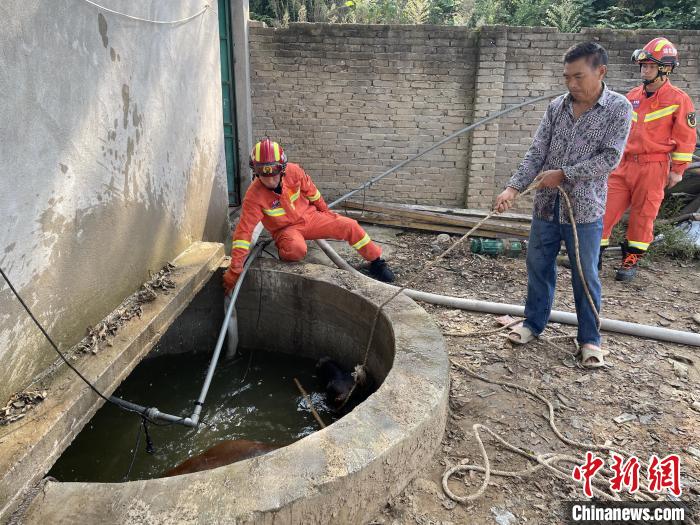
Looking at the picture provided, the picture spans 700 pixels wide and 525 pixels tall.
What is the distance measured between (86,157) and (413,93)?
16.7 feet

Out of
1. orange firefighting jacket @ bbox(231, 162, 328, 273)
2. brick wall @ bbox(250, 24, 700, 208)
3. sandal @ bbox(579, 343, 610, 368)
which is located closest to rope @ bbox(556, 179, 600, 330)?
sandal @ bbox(579, 343, 610, 368)

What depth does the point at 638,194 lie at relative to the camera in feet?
16.3

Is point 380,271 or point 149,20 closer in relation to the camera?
point 149,20

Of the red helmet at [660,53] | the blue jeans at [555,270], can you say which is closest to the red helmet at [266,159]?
the blue jeans at [555,270]

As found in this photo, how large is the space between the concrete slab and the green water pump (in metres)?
3.49

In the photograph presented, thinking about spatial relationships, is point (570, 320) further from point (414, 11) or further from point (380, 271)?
point (414, 11)

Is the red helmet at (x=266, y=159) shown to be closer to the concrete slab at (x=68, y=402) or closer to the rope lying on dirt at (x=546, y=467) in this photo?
the concrete slab at (x=68, y=402)

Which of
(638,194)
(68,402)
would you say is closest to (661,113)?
(638,194)

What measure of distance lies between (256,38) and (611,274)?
5.33m

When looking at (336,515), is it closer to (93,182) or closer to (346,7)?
(93,182)

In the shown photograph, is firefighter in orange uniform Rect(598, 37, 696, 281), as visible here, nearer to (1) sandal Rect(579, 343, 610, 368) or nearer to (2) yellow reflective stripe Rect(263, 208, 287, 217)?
(1) sandal Rect(579, 343, 610, 368)

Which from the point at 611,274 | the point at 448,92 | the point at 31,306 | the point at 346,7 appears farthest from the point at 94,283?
the point at 346,7

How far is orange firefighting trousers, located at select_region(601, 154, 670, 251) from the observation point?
193 inches

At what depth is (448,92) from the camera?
6852mm
